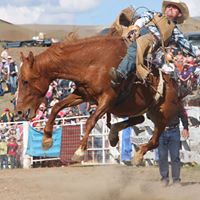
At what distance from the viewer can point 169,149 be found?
424 inches

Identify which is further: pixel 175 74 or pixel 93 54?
pixel 175 74

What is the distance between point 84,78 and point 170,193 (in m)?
2.19

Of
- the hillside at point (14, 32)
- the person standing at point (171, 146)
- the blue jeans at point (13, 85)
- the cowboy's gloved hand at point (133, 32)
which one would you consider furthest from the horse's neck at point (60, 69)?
the hillside at point (14, 32)

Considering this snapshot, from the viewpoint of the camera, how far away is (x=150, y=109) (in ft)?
31.3

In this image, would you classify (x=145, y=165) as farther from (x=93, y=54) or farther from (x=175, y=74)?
(x=93, y=54)

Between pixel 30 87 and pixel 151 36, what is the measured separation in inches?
70.8

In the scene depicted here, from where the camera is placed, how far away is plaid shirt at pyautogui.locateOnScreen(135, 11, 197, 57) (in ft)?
30.2

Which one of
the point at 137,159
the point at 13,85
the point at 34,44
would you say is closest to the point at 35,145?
the point at 137,159

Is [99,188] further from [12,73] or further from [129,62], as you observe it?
[12,73]

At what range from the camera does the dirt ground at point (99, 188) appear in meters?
9.60

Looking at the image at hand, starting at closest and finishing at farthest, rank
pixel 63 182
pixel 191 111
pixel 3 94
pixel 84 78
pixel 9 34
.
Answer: pixel 84 78, pixel 63 182, pixel 191 111, pixel 3 94, pixel 9 34

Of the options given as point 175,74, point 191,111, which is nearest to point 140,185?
point 175,74

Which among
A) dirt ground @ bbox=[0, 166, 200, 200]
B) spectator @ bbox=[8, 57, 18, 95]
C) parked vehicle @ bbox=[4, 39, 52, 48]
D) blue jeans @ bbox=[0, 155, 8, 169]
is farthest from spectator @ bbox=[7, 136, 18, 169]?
parked vehicle @ bbox=[4, 39, 52, 48]

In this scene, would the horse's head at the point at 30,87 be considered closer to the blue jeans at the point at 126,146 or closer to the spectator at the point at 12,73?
the blue jeans at the point at 126,146
